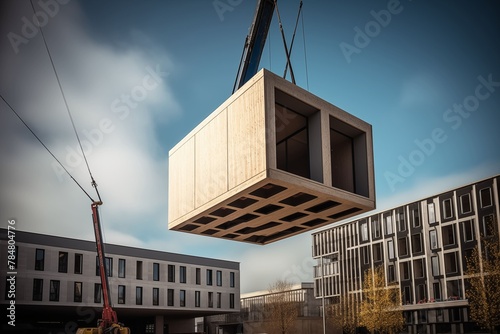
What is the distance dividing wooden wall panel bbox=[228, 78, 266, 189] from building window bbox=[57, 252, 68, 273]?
34477mm

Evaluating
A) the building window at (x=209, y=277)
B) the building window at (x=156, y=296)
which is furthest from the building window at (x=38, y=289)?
the building window at (x=209, y=277)

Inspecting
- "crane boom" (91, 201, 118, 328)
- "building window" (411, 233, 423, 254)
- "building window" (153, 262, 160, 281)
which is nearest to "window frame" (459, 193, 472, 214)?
"building window" (411, 233, 423, 254)

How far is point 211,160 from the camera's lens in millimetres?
14586

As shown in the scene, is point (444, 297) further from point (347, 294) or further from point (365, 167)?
point (365, 167)

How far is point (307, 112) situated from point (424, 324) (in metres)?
47.1

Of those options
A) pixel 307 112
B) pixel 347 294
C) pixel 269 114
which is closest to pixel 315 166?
pixel 307 112

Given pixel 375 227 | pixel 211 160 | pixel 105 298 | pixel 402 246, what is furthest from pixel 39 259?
pixel 375 227

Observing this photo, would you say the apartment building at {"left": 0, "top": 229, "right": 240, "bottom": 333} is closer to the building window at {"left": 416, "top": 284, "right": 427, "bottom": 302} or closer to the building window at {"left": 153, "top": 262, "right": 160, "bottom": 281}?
the building window at {"left": 153, "top": 262, "right": 160, "bottom": 281}

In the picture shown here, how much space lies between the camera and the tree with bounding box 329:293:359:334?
56094 millimetres

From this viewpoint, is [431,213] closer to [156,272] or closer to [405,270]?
[405,270]

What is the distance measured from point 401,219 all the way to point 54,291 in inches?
1469

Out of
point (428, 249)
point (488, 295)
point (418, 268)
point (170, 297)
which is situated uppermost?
point (428, 249)

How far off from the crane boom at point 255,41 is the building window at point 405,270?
44.7m

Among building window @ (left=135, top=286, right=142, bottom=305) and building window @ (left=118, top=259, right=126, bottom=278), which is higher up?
building window @ (left=118, top=259, right=126, bottom=278)
